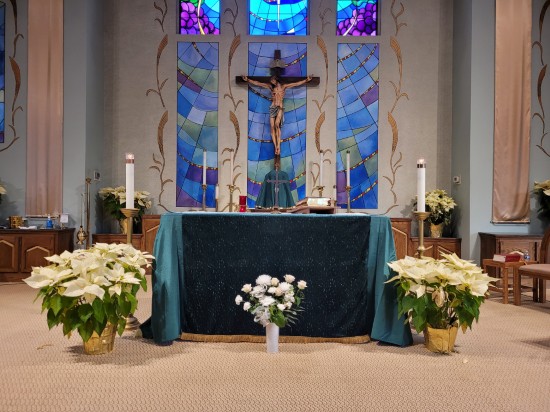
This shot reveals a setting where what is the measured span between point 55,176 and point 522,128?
625 cm

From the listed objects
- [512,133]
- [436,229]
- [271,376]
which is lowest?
[271,376]

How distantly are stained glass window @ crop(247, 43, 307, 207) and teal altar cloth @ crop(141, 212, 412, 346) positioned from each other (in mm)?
4385

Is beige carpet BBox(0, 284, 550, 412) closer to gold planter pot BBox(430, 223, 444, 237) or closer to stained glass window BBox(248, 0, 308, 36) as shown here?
gold planter pot BBox(430, 223, 444, 237)

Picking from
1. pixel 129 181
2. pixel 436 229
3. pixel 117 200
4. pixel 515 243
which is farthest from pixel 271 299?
pixel 436 229

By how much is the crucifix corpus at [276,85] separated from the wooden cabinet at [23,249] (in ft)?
10.5

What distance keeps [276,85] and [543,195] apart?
3931 mm

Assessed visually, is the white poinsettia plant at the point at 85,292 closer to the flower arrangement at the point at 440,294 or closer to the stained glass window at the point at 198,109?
the flower arrangement at the point at 440,294

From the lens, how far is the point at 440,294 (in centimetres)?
314

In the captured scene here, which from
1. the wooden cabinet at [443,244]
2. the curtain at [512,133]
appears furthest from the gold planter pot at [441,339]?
the curtain at [512,133]

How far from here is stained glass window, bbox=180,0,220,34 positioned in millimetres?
7934

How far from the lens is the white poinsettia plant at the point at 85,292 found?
2951mm

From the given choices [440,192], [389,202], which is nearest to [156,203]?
[389,202]

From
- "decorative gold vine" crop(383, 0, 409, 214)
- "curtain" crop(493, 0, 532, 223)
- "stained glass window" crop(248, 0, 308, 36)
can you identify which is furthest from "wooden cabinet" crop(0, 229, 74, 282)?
"curtain" crop(493, 0, 532, 223)

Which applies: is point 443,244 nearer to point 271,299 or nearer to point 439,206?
point 439,206
